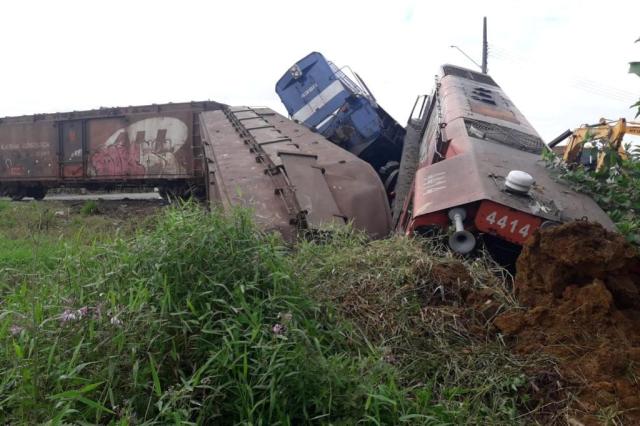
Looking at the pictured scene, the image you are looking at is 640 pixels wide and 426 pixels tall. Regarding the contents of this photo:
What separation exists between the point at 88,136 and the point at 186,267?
36.5ft

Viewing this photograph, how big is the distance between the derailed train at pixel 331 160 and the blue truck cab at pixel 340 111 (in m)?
0.02

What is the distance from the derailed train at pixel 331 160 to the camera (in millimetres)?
4020

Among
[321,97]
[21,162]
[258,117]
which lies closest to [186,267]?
[258,117]

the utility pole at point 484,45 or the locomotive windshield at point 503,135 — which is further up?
the utility pole at point 484,45

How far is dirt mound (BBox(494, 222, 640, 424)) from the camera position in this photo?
2.36 metres

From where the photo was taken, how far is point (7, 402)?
2.17 meters

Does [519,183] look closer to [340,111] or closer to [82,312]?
[82,312]

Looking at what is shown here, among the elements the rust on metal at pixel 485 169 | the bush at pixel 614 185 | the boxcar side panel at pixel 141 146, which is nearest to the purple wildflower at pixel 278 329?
the rust on metal at pixel 485 169

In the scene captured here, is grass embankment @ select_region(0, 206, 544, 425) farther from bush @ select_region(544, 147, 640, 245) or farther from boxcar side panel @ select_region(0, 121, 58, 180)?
boxcar side panel @ select_region(0, 121, 58, 180)

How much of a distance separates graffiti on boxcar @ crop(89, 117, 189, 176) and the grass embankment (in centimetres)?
857

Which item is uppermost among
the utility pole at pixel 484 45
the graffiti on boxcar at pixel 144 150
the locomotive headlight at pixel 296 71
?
the utility pole at pixel 484 45

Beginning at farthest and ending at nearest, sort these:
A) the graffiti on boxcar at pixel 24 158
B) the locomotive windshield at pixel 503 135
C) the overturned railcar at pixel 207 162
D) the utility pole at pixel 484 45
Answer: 1. the utility pole at pixel 484 45
2. the graffiti on boxcar at pixel 24 158
3. the locomotive windshield at pixel 503 135
4. the overturned railcar at pixel 207 162

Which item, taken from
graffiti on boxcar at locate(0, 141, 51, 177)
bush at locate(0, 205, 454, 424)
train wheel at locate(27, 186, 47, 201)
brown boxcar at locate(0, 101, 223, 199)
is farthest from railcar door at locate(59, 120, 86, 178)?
bush at locate(0, 205, 454, 424)

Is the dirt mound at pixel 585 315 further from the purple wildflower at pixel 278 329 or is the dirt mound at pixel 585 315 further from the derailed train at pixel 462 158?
the purple wildflower at pixel 278 329
